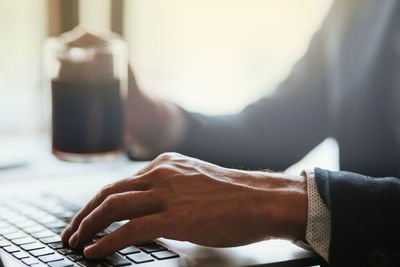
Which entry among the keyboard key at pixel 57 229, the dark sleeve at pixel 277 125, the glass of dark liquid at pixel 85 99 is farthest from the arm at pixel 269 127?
the keyboard key at pixel 57 229

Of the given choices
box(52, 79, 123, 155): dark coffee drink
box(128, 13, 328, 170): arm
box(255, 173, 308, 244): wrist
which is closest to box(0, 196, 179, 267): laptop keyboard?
box(255, 173, 308, 244): wrist

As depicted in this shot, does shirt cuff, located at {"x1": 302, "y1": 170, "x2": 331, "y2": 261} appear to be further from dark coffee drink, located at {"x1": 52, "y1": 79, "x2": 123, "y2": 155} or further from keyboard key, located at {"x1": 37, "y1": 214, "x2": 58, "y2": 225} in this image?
dark coffee drink, located at {"x1": 52, "y1": 79, "x2": 123, "y2": 155}

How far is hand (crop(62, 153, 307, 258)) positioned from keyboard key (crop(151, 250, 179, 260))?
19 mm

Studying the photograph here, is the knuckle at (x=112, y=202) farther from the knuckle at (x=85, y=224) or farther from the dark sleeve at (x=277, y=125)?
the dark sleeve at (x=277, y=125)

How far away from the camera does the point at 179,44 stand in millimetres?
1514

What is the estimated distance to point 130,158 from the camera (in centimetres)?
130

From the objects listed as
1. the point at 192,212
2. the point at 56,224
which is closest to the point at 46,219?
the point at 56,224

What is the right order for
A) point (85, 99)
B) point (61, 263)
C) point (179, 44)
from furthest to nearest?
1. point (179, 44)
2. point (85, 99)
3. point (61, 263)

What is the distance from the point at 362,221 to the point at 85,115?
642mm

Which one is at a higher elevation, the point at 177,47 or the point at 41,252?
the point at 177,47

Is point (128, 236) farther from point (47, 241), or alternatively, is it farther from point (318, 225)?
point (318, 225)

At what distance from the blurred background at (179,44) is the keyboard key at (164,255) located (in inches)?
27.4

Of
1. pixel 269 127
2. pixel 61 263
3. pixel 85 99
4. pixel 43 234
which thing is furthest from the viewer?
pixel 269 127

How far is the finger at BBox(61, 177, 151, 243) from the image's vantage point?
77 cm
